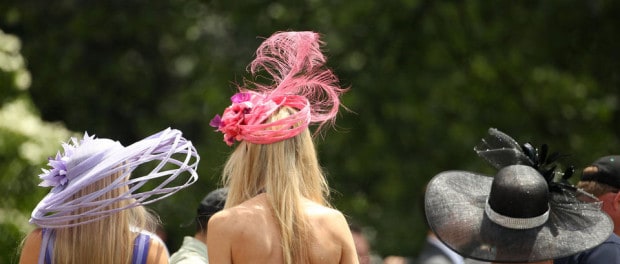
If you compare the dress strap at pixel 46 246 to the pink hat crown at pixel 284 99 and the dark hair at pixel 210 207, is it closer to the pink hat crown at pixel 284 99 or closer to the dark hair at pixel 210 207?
the pink hat crown at pixel 284 99

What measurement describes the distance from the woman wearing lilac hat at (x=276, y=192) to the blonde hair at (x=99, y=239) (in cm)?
36

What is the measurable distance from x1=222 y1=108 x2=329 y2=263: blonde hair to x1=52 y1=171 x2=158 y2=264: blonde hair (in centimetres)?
38

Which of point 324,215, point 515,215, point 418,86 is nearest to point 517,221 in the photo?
point 515,215

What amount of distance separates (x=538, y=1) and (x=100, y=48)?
4917 millimetres

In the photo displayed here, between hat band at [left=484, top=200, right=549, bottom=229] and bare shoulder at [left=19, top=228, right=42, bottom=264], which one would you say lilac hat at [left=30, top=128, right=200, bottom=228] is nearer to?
bare shoulder at [left=19, top=228, right=42, bottom=264]

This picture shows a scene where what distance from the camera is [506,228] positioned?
3.27 m

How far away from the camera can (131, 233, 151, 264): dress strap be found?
11.2 feet

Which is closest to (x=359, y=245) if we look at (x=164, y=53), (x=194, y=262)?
(x=194, y=262)

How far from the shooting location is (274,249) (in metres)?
3.24

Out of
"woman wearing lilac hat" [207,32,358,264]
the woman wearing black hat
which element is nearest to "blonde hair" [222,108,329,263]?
"woman wearing lilac hat" [207,32,358,264]

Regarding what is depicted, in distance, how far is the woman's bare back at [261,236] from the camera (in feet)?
10.5

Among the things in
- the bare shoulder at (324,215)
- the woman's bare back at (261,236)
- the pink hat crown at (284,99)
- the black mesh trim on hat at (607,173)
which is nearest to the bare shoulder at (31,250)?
the woman's bare back at (261,236)

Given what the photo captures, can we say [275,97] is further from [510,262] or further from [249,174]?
[510,262]

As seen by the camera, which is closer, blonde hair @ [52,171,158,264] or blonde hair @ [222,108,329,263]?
blonde hair @ [222,108,329,263]
